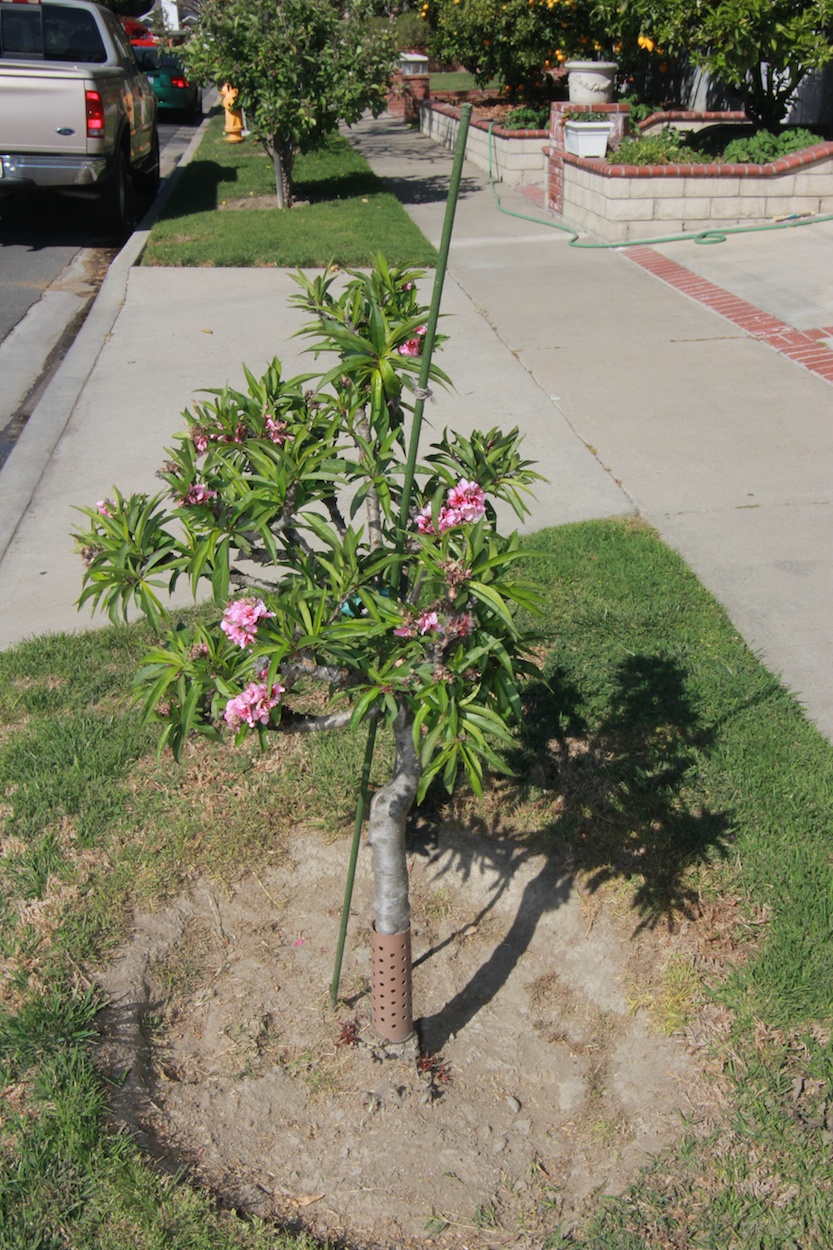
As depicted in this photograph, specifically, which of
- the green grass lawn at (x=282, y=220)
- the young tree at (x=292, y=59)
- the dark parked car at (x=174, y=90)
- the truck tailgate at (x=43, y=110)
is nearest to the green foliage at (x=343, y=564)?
the green grass lawn at (x=282, y=220)

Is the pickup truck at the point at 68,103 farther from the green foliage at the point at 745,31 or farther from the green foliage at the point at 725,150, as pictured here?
the green foliage at the point at 745,31

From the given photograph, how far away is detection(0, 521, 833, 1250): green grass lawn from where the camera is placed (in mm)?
2539

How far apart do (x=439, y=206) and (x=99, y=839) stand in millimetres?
11595

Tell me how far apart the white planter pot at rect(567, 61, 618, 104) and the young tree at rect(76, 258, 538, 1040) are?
10.8 m

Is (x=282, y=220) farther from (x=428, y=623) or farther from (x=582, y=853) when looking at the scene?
(x=428, y=623)

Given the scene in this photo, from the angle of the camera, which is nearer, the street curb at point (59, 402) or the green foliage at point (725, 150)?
the street curb at point (59, 402)

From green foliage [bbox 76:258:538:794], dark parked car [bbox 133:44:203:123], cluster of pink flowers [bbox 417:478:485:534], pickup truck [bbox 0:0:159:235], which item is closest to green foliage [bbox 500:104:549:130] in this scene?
pickup truck [bbox 0:0:159:235]

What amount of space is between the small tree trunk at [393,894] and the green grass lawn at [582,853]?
597mm

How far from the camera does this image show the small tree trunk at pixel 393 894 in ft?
9.14

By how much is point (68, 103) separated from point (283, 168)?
3109 millimetres

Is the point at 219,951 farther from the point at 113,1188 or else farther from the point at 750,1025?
the point at 750,1025

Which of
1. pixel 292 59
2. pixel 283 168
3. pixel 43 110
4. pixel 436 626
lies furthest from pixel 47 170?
pixel 436 626

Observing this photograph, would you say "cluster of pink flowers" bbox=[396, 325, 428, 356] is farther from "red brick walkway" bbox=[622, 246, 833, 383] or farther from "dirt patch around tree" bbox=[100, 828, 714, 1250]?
"red brick walkway" bbox=[622, 246, 833, 383]

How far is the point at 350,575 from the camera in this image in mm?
2453
